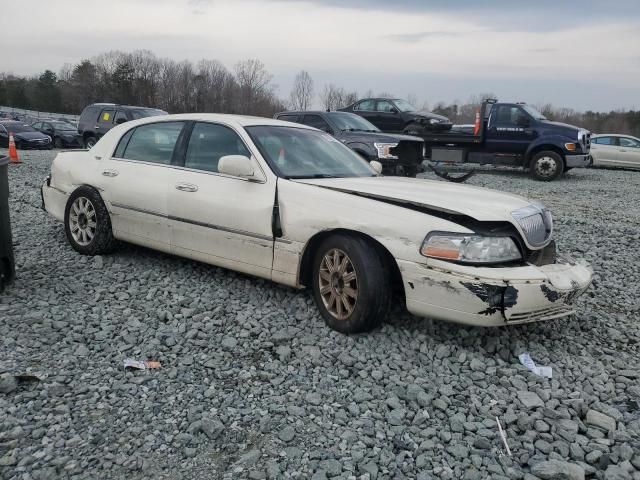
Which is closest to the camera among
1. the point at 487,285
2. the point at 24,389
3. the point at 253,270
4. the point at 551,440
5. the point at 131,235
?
the point at 551,440

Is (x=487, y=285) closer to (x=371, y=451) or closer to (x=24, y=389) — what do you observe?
(x=371, y=451)

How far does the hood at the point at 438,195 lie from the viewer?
3720 mm

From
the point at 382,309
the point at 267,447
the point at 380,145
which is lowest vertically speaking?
the point at 267,447

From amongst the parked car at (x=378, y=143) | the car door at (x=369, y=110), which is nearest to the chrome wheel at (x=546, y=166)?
the parked car at (x=378, y=143)

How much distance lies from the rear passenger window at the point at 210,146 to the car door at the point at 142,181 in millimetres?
192

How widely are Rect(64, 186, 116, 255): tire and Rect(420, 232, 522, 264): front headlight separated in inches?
127

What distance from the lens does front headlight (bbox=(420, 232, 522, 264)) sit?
3.51 m

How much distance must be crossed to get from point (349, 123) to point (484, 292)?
9.53m

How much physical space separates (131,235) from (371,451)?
11.2 ft

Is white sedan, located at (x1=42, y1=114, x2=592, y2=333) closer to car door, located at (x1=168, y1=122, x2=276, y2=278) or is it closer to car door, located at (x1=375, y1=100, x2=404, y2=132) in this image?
car door, located at (x1=168, y1=122, x2=276, y2=278)

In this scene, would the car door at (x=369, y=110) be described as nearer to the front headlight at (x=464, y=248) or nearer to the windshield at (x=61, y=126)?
the front headlight at (x=464, y=248)

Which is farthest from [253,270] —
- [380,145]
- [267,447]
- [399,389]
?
[380,145]

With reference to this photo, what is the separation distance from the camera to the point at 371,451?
267cm

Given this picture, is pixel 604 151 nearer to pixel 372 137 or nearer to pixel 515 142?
pixel 515 142
